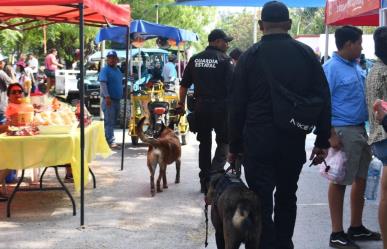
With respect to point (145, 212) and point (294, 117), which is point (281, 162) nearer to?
point (294, 117)

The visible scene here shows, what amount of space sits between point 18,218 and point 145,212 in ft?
4.61

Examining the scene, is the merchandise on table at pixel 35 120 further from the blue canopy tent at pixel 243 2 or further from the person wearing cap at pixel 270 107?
the blue canopy tent at pixel 243 2

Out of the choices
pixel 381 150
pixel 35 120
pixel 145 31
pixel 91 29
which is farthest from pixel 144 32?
pixel 91 29

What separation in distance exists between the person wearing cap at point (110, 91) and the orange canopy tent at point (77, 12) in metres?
2.63

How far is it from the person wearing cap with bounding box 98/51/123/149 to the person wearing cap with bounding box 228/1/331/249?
768 centimetres

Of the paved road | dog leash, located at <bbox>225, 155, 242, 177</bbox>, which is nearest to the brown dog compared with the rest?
the paved road

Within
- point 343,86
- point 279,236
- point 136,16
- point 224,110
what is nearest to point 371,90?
point 343,86

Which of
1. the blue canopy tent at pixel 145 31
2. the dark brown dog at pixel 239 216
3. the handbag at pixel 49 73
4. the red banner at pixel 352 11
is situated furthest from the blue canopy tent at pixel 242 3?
the handbag at pixel 49 73

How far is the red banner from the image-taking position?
695 centimetres

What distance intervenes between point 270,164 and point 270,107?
0.41 m

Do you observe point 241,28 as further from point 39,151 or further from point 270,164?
point 270,164

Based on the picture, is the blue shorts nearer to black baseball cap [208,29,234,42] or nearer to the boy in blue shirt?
the boy in blue shirt

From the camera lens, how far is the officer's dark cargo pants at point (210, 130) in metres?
7.04

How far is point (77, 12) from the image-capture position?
326 inches
